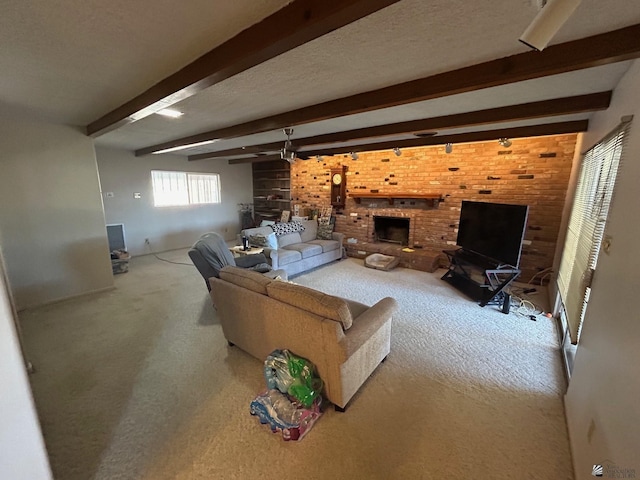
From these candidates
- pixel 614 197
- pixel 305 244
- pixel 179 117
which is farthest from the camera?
pixel 305 244

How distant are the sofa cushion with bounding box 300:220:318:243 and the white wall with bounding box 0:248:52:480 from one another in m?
4.47

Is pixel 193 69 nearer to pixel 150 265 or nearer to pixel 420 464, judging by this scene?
pixel 420 464

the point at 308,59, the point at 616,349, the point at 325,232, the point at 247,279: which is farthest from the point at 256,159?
the point at 616,349

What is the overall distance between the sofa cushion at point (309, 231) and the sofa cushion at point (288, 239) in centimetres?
14

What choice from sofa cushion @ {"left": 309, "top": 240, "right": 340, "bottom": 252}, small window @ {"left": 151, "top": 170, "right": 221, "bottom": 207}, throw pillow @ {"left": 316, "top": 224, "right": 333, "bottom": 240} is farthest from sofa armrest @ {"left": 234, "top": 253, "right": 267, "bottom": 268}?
small window @ {"left": 151, "top": 170, "right": 221, "bottom": 207}

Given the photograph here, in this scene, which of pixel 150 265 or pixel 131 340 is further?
pixel 150 265

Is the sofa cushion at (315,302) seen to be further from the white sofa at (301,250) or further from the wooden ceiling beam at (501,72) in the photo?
the white sofa at (301,250)

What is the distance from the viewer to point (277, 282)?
2014 millimetres

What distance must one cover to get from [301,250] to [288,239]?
1.58 ft

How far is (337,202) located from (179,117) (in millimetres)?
3814

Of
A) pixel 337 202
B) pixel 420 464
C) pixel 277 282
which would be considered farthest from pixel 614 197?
pixel 337 202

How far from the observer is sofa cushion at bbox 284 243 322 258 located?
4719mm

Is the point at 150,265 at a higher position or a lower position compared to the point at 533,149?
lower

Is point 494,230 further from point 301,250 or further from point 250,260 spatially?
point 250,260
